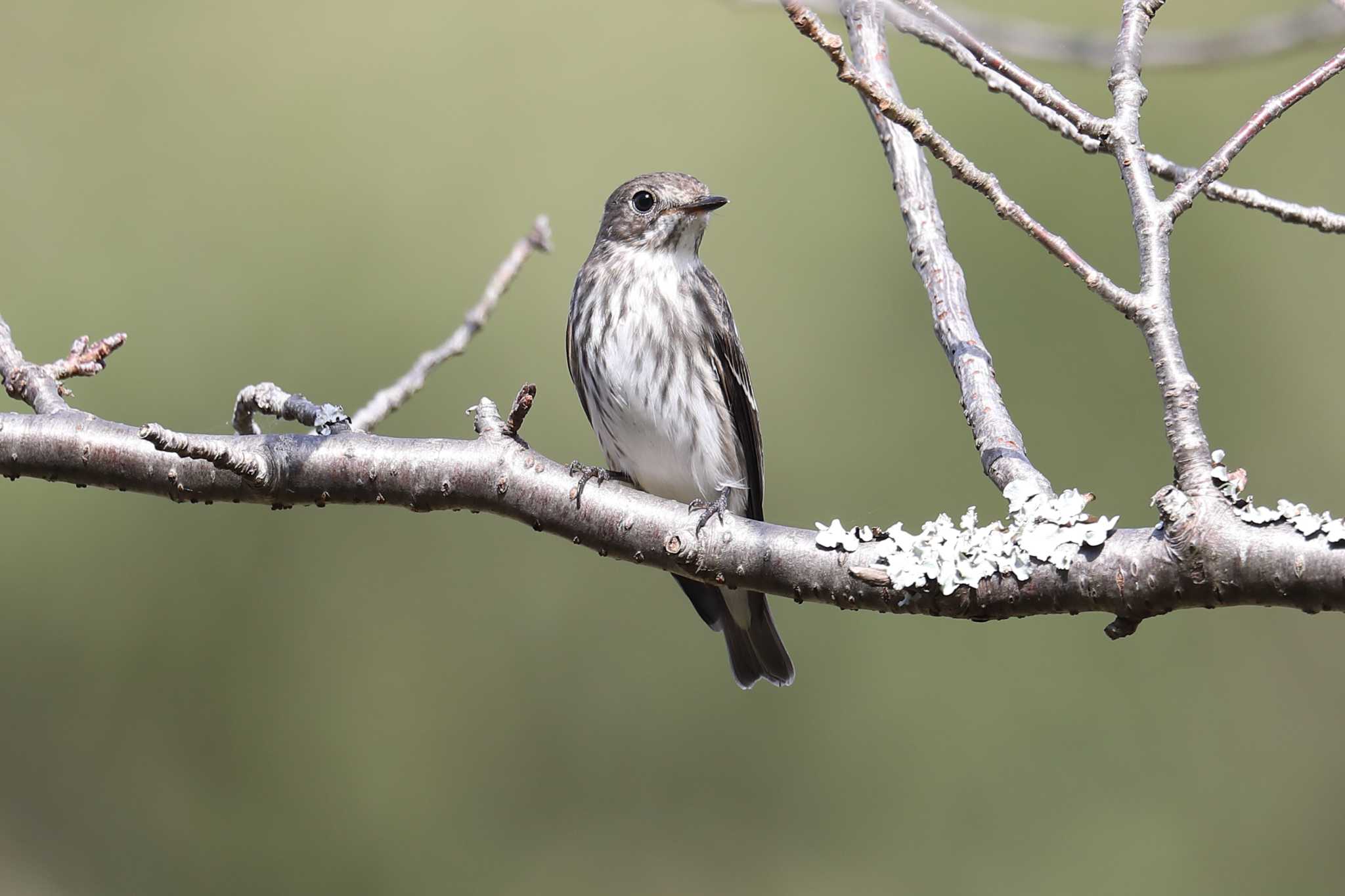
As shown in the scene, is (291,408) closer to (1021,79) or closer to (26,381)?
(26,381)

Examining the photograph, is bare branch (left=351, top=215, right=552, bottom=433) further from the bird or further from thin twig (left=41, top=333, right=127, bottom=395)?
the bird

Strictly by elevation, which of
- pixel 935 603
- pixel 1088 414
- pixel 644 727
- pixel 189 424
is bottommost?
pixel 935 603

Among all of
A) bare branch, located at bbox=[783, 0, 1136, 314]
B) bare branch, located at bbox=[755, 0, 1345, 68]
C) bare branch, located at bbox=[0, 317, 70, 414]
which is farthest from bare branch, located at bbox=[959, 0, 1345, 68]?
bare branch, located at bbox=[0, 317, 70, 414]

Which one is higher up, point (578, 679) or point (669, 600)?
point (669, 600)

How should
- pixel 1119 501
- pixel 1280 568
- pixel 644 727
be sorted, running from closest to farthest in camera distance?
1. pixel 1280 568
2. pixel 1119 501
3. pixel 644 727

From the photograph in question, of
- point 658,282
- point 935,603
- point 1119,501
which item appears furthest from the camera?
point 1119,501

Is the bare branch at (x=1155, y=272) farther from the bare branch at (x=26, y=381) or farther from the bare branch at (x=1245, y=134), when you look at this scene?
the bare branch at (x=26, y=381)

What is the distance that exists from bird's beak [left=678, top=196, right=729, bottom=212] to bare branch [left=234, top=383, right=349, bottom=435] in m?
2.19

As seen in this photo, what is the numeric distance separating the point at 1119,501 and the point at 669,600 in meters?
2.02

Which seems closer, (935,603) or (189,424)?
(935,603)

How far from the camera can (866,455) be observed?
607cm

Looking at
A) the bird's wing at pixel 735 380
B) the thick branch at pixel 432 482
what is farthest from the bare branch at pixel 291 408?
the bird's wing at pixel 735 380

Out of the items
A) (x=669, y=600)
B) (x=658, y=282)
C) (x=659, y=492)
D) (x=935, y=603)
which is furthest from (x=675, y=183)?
(x=935, y=603)

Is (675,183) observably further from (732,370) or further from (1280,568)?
(1280,568)
